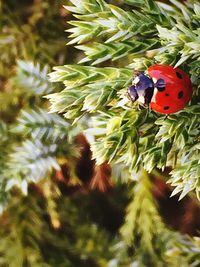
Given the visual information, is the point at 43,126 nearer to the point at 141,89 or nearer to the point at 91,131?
the point at 91,131

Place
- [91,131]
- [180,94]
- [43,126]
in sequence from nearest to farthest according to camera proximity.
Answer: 1. [180,94]
2. [91,131]
3. [43,126]

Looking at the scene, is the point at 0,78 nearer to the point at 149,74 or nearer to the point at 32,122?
the point at 32,122

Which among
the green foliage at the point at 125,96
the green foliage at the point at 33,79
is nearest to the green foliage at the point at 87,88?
the green foliage at the point at 125,96

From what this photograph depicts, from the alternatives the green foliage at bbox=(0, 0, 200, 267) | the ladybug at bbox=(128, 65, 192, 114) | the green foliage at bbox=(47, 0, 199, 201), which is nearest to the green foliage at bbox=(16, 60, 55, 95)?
the green foliage at bbox=(0, 0, 200, 267)

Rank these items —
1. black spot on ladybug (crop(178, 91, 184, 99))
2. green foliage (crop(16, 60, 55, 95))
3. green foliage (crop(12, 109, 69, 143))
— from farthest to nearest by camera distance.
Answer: green foliage (crop(16, 60, 55, 95))
green foliage (crop(12, 109, 69, 143))
black spot on ladybug (crop(178, 91, 184, 99))

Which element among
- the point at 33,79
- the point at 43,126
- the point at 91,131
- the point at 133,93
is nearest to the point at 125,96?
the point at 133,93

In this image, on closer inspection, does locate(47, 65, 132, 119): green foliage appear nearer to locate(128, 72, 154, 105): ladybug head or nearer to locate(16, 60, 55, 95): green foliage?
locate(128, 72, 154, 105): ladybug head

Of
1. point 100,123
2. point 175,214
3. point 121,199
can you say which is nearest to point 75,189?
point 121,199

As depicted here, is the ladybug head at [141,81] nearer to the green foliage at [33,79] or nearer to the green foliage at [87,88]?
the green foliage at [87,88]
